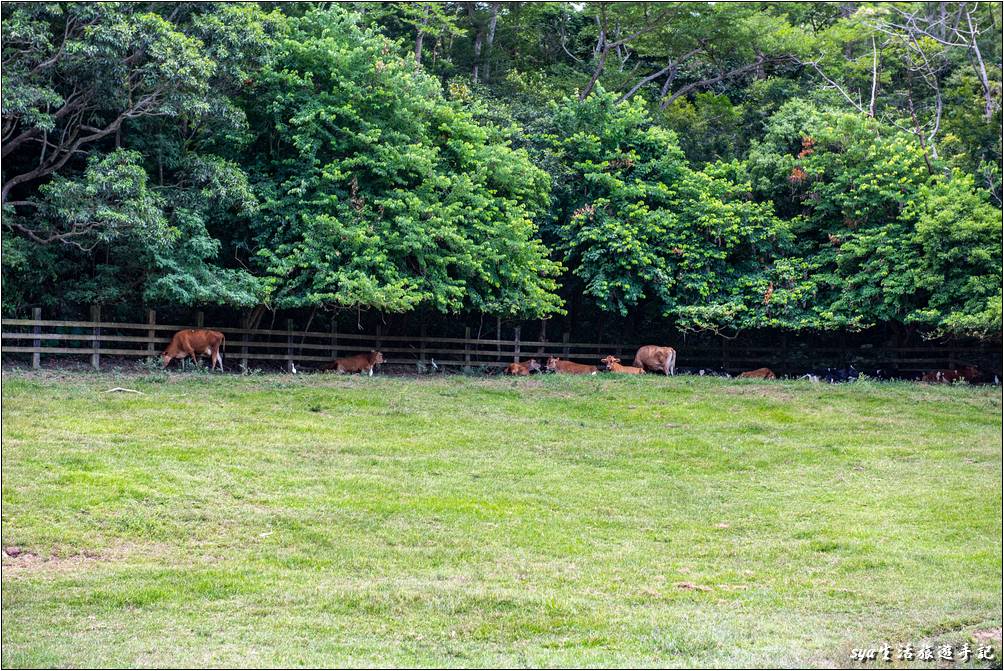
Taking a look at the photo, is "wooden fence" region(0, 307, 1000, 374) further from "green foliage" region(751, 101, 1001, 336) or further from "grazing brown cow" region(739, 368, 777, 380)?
"green foliage" region(751, 101, 1001, 336)

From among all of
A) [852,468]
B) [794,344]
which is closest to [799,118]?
[794,344]

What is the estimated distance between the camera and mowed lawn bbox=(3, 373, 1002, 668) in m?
10.0

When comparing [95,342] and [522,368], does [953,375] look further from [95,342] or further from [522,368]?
[95,342]

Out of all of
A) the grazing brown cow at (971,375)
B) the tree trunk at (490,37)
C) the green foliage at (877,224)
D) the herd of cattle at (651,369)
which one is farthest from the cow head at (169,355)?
the grazing brown cow at (971,375)

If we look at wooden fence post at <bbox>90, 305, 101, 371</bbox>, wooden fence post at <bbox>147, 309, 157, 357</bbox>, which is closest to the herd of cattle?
wooden fence post at <bbox>147, 309, 157, 357</bbox>

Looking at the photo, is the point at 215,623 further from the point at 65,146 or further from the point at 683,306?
the point at 683,306

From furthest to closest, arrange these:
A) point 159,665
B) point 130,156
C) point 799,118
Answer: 1. point 799,118
2. point 130,156
3. point 159,665

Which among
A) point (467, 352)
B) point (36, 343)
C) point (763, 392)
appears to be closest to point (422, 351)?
point (467, 352)

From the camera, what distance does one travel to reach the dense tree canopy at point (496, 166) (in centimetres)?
2220

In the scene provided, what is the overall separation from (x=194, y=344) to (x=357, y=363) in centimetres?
402

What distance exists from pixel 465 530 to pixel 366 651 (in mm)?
4612

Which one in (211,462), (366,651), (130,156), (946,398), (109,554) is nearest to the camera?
(366,651)

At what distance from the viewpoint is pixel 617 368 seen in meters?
29.8

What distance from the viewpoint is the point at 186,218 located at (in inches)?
914
